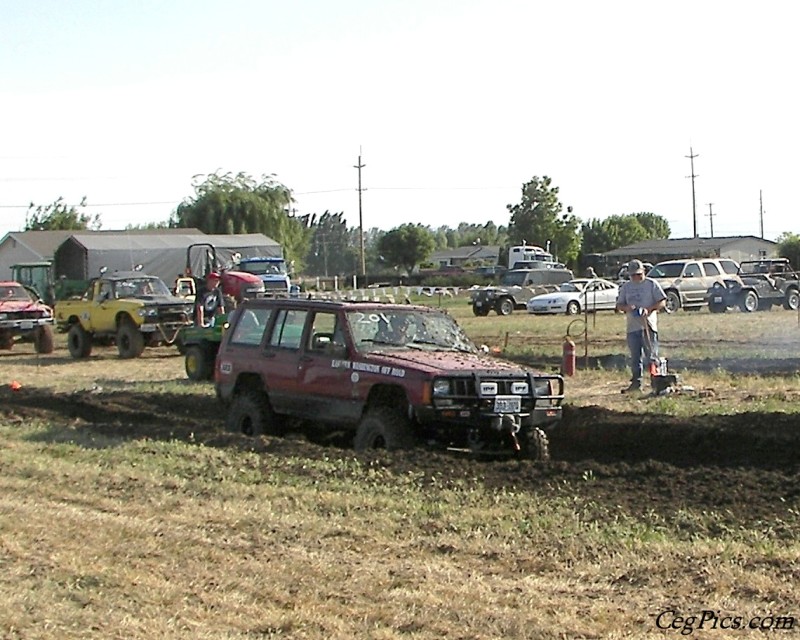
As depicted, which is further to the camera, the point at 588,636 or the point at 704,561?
the point at 704,561

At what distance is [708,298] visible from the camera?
38.6 meters

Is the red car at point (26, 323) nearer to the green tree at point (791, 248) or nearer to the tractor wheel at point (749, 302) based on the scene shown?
the tractor wheel at point (749, 302)

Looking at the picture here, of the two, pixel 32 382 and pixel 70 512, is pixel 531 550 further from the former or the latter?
pixel 32 382

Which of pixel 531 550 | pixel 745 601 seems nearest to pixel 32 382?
pixel 531 550

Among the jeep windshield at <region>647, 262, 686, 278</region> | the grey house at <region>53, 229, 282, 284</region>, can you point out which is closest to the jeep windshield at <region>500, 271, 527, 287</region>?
the jeep windshield at <region>647, 262, 686, 278</region>

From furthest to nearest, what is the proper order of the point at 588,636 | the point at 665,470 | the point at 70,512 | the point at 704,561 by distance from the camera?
1. the point at 665,470
2. the point at 70,512
3. the point at 704,561
4. the point at 588,636

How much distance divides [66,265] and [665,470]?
41.9 metres

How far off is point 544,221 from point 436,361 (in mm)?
75842

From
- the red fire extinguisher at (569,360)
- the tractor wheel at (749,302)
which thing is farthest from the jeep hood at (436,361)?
the tractor wheel at (749,302)

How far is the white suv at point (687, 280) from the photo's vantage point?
39.4 metres

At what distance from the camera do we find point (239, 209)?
7856cm

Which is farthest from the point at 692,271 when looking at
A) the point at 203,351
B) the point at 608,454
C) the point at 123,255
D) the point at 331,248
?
the point at 331,248

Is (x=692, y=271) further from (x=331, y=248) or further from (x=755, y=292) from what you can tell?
(x=331, y=248)

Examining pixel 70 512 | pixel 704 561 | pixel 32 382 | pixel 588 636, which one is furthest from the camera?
pixel 32 382
